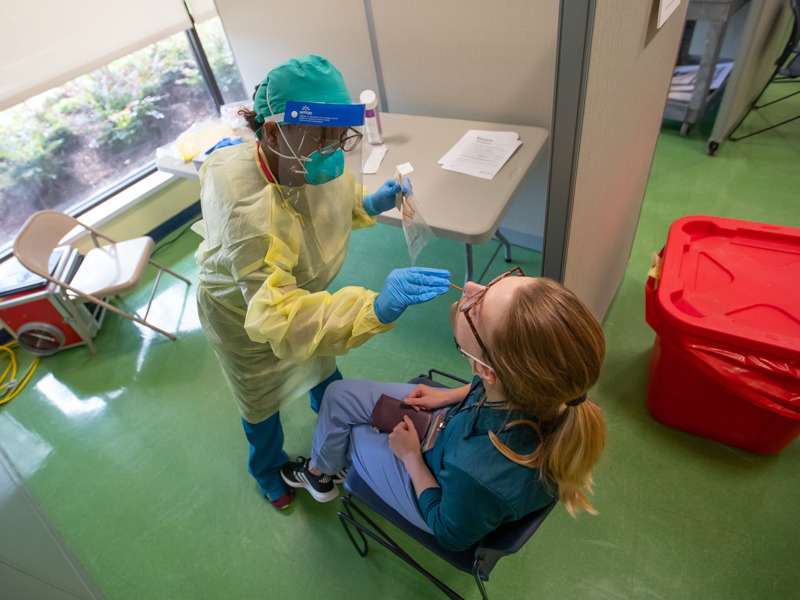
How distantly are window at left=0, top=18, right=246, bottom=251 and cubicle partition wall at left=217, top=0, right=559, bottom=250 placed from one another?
2.21 feet

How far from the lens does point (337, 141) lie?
1.16m

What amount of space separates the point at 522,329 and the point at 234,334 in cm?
90

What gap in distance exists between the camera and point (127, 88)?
10.2ft

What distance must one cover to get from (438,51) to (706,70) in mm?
1879

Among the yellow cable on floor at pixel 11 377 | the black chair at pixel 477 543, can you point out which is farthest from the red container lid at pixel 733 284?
the yellow cable on floor at pixel 11 377

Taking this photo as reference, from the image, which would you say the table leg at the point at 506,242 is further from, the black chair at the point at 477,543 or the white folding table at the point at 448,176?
the black chair at the point at 477,543

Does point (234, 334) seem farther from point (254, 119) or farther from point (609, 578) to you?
point (609, 578)

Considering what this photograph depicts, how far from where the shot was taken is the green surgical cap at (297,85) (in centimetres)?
107

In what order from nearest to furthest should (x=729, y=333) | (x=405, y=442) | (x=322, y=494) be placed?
(x=405, y=442)
(x=729, y=333)
(x=322, y=494)

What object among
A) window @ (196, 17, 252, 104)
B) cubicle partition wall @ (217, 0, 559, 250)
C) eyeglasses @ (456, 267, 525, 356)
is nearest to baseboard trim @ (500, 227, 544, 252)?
cubicle partition wall @ (217, 0, 559, 250)

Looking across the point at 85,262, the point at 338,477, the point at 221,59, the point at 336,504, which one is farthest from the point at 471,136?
the point at 221,59

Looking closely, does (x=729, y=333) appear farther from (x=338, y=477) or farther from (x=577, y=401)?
(x=338, y=477)

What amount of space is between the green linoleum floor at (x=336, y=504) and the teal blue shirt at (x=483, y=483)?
26.6 inches

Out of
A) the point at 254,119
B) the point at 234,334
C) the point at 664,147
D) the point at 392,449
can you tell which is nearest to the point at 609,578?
the point at 392,449
